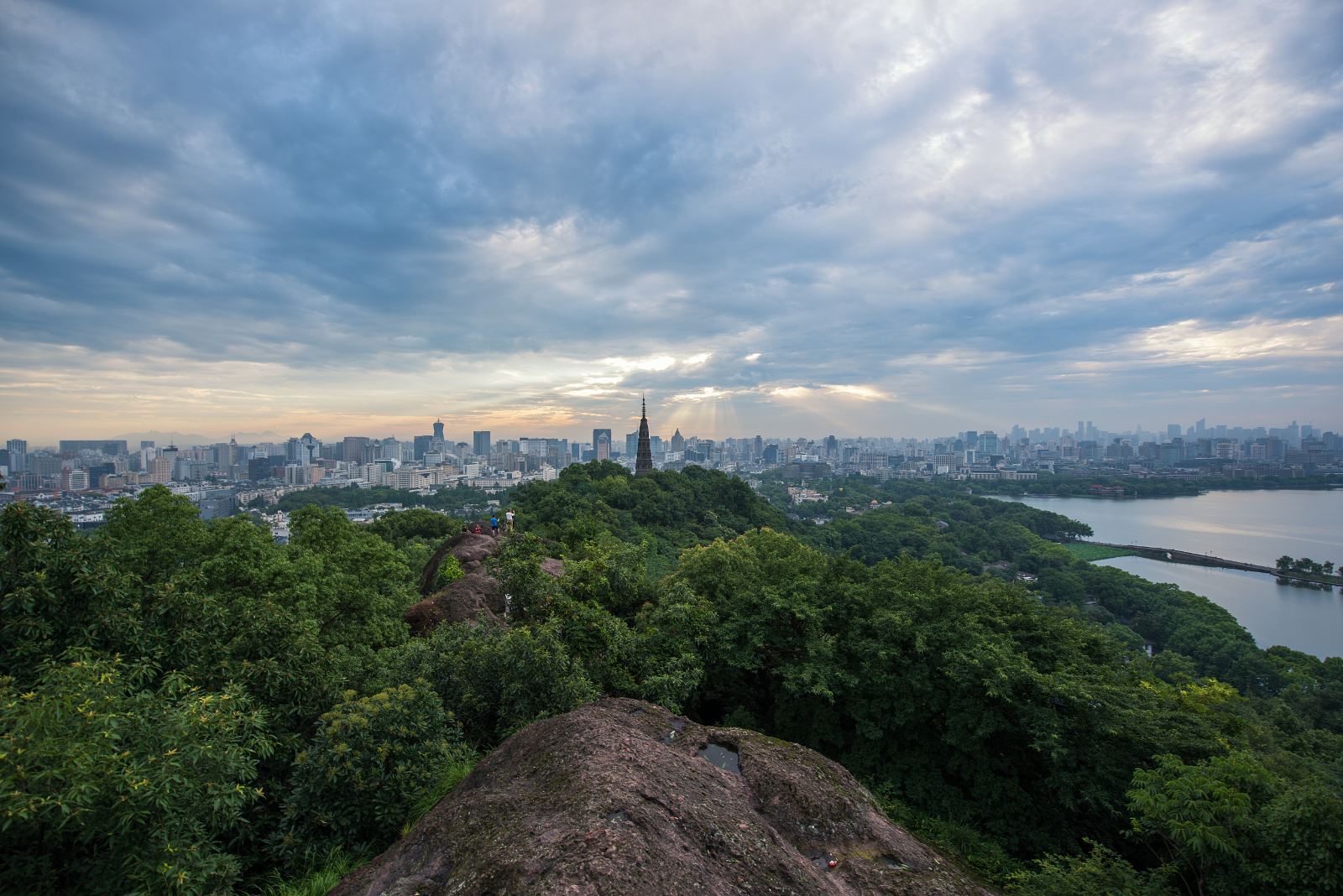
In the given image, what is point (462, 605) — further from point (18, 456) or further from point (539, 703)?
point (18, 456)

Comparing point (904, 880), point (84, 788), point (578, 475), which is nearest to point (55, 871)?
point (84, 788)

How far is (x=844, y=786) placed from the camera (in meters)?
4.85

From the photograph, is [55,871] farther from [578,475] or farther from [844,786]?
[578,475]

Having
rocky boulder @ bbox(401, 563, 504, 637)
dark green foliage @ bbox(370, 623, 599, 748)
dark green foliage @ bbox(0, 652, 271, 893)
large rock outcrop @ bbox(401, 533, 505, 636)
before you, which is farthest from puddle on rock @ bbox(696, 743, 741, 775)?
rocky boulder @ bbox(401, 563, 504, 637)

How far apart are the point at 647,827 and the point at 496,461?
172 meters

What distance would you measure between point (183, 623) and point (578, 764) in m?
4.57

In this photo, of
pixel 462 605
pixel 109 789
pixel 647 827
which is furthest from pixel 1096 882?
pixel 462 605

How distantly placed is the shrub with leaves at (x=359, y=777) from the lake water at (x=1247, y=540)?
53.0 metres

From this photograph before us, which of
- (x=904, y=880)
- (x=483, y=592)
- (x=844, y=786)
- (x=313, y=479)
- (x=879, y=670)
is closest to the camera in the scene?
(x=904, y=880)

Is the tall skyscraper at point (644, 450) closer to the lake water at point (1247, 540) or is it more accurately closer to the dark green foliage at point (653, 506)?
the dark green foliage at point (653, 506)

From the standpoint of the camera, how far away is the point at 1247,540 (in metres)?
63.4

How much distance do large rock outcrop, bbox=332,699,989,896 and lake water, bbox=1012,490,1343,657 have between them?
1990 inches

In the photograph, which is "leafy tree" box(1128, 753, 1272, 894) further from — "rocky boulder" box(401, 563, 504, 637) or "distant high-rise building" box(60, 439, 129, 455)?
"distant high-rise building" box(60, 439, 129, 455)

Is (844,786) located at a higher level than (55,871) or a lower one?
lower
